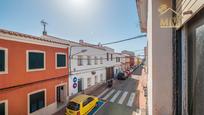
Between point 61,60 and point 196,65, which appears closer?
point 196,65

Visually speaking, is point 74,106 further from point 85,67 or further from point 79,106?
point 85,67

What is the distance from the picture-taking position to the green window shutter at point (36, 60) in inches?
358

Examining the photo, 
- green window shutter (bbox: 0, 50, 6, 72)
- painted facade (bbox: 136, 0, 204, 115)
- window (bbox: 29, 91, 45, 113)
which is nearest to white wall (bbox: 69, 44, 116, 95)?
window (bbox: 29, 91, 45, 113)

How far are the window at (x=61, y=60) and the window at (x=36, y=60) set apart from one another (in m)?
1.75

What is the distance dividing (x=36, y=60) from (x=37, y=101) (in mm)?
2829

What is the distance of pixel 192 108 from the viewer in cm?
187

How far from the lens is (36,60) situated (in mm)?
9516

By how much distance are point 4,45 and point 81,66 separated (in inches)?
344

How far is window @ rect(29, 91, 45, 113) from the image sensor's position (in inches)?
360

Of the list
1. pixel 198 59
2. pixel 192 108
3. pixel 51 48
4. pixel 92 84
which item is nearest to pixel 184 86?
pixel 192 108

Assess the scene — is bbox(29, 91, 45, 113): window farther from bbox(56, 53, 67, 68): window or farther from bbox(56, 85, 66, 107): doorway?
bbox(56, 85, 66, 107): doorway

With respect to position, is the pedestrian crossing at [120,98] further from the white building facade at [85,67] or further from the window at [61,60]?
the window at [61,60]

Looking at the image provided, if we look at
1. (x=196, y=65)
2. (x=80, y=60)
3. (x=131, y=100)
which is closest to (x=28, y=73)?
(x=80, y=60)

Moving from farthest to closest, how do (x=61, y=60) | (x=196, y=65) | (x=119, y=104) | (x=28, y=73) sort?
1. (x=119, y=104)
2. (x=61, y=60)
3. (x=28, y=73)
4. (x=196, y=65)
